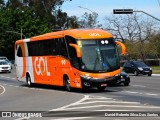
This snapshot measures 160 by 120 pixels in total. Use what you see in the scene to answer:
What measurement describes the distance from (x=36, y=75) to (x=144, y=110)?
1671cm

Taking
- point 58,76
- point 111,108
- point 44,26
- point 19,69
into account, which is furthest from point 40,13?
point 111,108

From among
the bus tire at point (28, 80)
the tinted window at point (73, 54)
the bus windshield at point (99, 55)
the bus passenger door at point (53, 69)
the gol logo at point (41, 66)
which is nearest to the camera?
the bus windshield at point (99, 55)

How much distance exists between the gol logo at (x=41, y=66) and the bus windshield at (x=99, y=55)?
5.04 m

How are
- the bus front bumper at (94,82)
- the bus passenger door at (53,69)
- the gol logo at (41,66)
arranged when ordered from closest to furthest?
the bus front bumper at (94,82)
the bus passenger door at (53,69)
the gol logo at (41,66)

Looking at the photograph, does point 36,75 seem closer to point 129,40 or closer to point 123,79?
point 123,79

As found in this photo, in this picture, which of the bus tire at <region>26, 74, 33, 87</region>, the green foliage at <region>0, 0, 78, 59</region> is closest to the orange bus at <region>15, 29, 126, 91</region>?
the bus tire at <region>26, 74, 33, 87</region>

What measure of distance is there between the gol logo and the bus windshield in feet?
16.5

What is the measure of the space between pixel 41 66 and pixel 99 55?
650cm

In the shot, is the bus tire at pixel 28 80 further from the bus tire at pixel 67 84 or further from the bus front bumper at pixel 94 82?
the bus front bumper at pixel 94 82

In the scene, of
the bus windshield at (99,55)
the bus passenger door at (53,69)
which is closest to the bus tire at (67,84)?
the bus passenger door at (53,69)

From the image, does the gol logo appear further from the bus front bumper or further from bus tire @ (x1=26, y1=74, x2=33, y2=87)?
the bus front bumper

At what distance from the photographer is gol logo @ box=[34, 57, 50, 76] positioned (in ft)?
94.1

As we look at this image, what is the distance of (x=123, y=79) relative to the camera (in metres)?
29.2

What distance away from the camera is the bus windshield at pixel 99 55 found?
23953 mm
